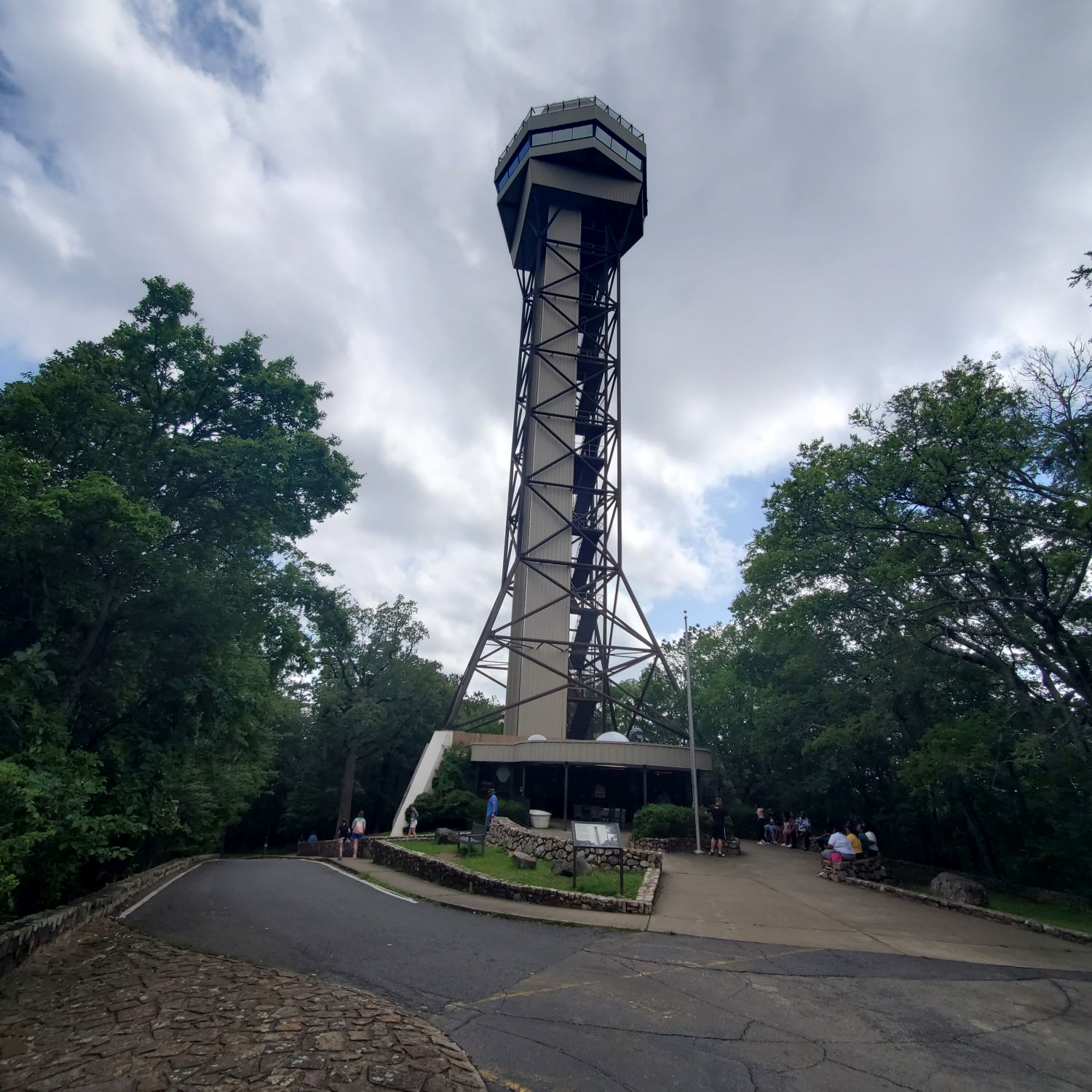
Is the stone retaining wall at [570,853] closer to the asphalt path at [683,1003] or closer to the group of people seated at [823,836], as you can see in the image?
the asphalt path at [683,1003]

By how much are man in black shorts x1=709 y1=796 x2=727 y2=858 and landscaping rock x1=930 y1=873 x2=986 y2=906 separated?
5925 millimetres

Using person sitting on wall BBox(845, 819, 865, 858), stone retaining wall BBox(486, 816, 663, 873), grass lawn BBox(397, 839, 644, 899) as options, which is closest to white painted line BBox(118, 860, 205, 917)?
grass lawn BBox(397, 839, 644, 899)

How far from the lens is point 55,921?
8.61 meters

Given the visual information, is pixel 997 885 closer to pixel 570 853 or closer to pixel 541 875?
pixel 570 853

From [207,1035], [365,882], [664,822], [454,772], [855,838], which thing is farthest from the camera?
[454,772]

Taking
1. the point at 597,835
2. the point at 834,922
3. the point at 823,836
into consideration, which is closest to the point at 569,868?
the point at 597,835

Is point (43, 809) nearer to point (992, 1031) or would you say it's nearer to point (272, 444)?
point (272, 444)

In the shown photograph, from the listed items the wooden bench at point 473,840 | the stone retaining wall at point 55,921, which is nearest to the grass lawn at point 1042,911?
the wooden bench at point 473,840

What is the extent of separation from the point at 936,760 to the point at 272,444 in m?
16.4

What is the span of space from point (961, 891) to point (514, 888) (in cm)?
891

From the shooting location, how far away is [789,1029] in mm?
5652

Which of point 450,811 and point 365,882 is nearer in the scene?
point 365,882

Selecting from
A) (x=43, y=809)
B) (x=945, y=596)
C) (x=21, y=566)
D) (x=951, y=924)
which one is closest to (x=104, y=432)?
(x=21, y=566)

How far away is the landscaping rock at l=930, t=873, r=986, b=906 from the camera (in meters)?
12.7
